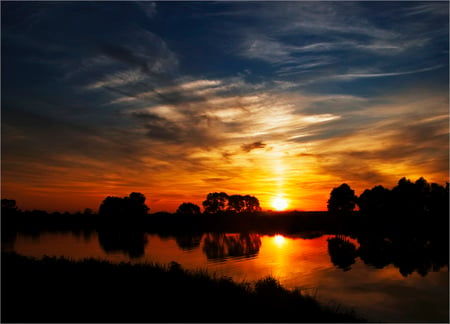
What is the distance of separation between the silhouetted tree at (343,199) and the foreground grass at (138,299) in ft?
349

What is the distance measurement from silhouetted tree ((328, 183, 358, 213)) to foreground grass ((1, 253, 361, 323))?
349 feet

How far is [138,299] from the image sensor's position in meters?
16.5

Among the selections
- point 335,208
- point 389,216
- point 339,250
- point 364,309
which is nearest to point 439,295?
point 364,309

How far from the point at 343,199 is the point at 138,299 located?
375 feet

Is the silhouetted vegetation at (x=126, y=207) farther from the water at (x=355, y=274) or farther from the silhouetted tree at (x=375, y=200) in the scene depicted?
the water at (x=355, y=274)

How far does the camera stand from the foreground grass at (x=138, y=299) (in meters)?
14.8

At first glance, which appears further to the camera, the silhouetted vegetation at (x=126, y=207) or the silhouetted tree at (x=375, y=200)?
the silhouetted vegetation at (x=126, y=207)

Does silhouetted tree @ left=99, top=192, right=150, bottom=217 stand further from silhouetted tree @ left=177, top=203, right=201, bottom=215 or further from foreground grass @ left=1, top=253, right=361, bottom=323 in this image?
foreground grass @ left=1, top=253, right=361, bottom=323

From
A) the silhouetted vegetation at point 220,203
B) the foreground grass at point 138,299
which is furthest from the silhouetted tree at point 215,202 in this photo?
the foreground grass at point 138,299

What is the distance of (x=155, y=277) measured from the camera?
67.5 ft

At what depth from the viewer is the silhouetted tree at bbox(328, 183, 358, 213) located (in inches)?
4774

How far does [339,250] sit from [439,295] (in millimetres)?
24874

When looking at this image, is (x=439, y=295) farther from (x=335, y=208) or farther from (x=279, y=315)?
(x=335, y=208)

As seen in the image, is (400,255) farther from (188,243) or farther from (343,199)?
(343,199)
